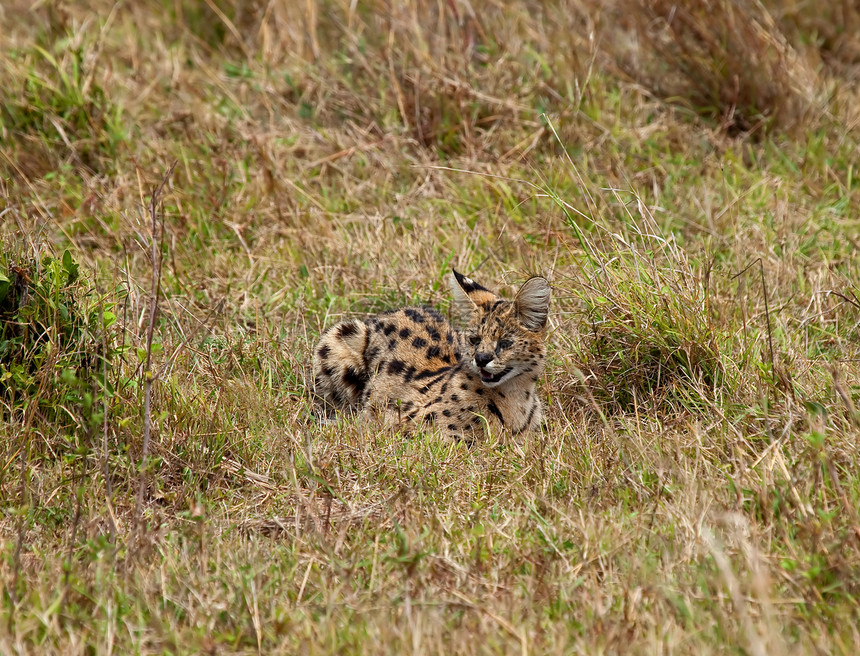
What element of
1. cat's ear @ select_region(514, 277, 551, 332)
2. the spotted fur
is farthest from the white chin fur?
cat's ear @ select_region(514, 277, 551, 332)

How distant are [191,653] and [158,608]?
0.24 m

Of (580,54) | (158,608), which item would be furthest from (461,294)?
(580,54)

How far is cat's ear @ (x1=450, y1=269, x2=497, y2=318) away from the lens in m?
5.48

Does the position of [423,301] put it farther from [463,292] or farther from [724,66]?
[724,66]

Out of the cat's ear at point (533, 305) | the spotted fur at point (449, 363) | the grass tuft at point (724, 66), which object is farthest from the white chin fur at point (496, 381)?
the grass tuft at point (724, 66)

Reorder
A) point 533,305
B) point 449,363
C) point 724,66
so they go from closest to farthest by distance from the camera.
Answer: point 533,305 → point 449,363 → point 724,66

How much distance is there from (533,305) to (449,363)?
903 millimetres

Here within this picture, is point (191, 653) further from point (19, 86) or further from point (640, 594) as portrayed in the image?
point (19, 86)

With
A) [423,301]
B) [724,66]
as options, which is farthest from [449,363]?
[724,66]

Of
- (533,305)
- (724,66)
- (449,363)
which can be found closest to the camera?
(533,305)

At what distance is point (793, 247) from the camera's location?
253 inches

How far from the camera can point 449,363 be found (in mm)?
6047

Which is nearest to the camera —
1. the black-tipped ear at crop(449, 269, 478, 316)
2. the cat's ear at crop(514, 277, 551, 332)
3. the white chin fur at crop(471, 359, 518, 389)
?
the cat's ear at crop(514, 277, 551, 332)

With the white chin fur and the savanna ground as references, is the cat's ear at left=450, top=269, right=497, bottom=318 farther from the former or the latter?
the savanna ground
